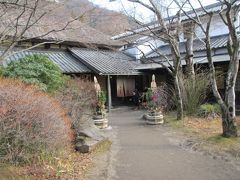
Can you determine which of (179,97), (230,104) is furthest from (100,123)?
(230,104)

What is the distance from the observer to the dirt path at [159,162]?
6586 mm

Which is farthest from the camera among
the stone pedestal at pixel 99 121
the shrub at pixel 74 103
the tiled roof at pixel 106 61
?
the tiled roof at pixel 106 61

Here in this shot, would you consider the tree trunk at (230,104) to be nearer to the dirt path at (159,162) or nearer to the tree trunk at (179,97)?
the dirt path at (159,162)

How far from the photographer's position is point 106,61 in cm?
2095

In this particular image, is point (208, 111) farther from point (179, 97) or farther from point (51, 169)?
point (51, 169)

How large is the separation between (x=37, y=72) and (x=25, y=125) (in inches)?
197

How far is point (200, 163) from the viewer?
7.44 meters

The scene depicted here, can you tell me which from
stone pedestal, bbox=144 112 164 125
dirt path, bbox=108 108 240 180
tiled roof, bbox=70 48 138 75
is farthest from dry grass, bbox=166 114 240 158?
tiled roof, bbox=70 48 138 75

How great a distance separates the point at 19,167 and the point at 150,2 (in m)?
9.06

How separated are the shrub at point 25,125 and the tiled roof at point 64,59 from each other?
11027 millimetres

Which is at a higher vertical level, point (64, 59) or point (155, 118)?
point (64, 59)

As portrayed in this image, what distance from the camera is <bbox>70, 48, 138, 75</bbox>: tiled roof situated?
63.0 feet

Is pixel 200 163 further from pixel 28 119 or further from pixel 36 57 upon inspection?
pixel 36 57

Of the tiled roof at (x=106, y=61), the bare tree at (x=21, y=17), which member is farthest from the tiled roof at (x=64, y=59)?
the bare tree at (x=21, y=17)
